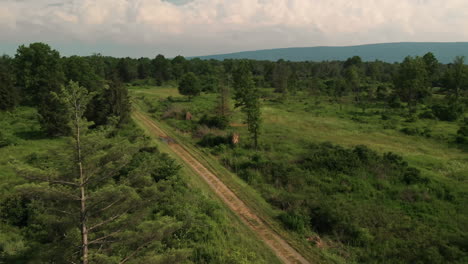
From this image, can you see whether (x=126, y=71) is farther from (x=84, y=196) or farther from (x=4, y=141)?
(x=84, y=196)

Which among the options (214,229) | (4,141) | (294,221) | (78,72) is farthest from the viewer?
(78,72)

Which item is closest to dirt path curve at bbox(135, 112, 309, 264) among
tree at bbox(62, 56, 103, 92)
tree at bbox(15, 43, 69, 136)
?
tree at bbox(62, 56, 103, 92)

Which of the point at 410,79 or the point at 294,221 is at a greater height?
the point at 410,79

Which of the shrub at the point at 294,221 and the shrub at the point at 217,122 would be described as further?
the shrub at the point at 217,122

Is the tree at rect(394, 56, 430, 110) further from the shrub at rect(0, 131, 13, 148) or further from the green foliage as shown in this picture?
the shrub at rect(0, 131, 13, 148)

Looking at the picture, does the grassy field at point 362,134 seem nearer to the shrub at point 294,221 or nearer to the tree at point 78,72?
the shrub at point 294,221

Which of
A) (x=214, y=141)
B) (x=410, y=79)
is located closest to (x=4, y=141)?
(x=214, y=141)

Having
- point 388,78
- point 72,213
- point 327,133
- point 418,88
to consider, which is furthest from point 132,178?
point 388,78

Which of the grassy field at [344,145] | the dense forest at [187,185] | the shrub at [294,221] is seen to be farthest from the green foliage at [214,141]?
the shrub at [294,221]
